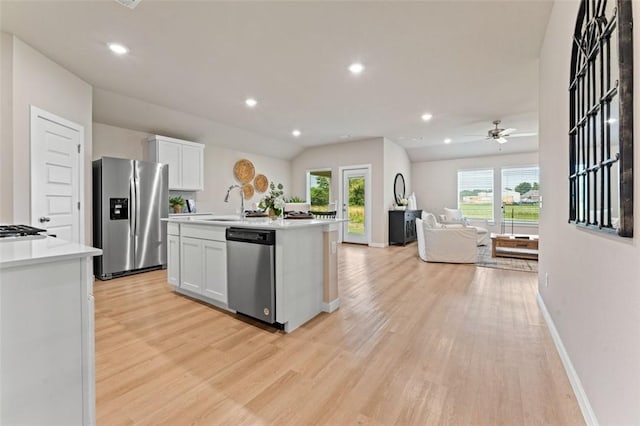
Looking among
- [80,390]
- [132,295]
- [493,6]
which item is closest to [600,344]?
[80,390]

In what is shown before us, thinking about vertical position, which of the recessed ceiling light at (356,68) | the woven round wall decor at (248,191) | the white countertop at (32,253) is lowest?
the white countertop at (32,253)

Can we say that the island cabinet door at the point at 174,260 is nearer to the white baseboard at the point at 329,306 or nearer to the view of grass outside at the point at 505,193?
the white baseboard at the point at 329,306

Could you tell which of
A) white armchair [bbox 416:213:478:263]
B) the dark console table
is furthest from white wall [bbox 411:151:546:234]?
white armchair [bbox 416:213:478:263]

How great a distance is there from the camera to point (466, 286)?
3.68 meters

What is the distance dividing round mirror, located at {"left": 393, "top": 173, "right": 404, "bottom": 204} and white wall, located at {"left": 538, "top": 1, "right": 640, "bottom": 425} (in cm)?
475

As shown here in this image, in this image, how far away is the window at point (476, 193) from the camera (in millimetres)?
8250

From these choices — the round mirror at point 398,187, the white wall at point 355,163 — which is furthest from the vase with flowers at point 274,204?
the round mirror at point 398,187

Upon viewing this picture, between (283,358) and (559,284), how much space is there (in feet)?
7.14

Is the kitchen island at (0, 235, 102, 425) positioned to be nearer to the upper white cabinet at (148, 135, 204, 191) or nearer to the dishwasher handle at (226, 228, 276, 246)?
the dishwasher handle at (226, 228, 276, 246)

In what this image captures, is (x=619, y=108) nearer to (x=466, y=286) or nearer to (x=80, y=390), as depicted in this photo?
(x=80, y=390)

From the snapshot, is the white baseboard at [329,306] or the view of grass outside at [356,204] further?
the view of grass outside at [356,204]

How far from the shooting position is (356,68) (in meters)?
3.31

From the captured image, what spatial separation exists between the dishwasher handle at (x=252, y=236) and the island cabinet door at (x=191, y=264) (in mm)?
593

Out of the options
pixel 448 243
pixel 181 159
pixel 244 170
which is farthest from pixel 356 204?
pixel 181 159
